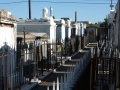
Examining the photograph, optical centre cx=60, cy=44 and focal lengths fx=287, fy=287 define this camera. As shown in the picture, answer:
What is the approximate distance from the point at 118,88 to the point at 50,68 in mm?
7537

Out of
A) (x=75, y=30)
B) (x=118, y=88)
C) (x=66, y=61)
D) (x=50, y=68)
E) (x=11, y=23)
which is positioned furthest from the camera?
(x=75, y=30)

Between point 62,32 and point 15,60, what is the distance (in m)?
15.4

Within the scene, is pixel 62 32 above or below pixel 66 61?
above

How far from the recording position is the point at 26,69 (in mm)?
12805

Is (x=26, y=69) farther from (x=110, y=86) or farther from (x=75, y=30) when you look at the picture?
(x=75, y=30)

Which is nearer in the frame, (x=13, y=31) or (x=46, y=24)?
(x=13, y=31)

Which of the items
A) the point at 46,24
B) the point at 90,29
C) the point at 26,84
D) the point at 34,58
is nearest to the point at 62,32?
the point at 46,24

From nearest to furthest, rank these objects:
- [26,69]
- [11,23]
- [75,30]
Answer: [11,23] < [26,69] < [75,30]

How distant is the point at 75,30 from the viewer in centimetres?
3581

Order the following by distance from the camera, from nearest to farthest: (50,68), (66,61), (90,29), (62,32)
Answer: (50,68)
(66,61)
(62,32)
(90,29)

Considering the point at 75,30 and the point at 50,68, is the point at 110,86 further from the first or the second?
the point at 75,30

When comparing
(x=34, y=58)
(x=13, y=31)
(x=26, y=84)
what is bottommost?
(x=26, y=84)

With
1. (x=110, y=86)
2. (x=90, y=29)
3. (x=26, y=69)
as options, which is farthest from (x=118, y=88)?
(x=90, y=29)

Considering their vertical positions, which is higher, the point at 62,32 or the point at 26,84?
the point at 62,32
